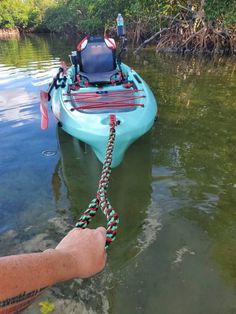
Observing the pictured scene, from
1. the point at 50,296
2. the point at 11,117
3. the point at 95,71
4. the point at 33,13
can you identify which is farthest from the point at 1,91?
the point at 33,13

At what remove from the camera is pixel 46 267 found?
1.04m

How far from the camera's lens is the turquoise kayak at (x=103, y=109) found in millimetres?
3824

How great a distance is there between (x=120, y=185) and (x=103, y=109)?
1192mm

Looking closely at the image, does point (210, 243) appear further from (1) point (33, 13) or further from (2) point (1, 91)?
(1) point (33, 13)

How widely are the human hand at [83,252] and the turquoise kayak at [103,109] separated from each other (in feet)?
8.20

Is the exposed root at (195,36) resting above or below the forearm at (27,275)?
below

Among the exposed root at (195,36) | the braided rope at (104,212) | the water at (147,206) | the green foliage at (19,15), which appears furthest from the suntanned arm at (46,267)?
the green foliage at (19,15)

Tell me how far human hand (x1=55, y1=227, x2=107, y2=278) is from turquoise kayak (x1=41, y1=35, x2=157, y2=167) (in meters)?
2.50

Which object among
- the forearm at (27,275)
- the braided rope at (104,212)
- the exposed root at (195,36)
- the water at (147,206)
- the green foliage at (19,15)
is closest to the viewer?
the forearm at (27,275)

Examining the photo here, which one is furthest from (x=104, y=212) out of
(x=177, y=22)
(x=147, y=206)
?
(x=177, y=22)

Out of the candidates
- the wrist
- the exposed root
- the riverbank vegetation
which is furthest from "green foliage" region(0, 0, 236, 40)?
the wrist

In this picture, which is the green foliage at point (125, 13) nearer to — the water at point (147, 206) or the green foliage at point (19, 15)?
the green foliage at point (19, 15)

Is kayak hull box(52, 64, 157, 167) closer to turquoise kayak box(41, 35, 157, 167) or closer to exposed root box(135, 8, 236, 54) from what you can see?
turquoise kayak box(41, 35, 157, 167)

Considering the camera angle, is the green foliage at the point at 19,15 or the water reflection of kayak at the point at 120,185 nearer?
the water reflection of kayak at the point at 120,185
